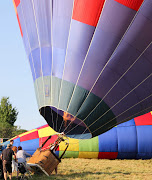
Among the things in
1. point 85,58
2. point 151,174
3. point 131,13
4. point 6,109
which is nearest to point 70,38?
point 85,58

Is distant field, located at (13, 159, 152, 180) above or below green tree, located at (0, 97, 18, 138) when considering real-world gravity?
below

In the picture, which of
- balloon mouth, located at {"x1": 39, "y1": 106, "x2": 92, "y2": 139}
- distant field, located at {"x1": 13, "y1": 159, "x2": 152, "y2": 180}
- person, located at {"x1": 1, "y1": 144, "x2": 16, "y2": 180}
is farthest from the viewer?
distant field, located at {"x1": 13, "y1": 159, "x2": 152, "y2": 180}

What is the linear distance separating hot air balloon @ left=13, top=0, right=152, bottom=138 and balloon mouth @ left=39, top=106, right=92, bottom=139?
0.02 metres

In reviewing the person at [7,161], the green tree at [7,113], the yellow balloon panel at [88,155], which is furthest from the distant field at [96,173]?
the green tree at [7,113]

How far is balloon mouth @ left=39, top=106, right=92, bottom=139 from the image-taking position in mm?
7133

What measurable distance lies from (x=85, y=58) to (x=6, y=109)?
28420mm

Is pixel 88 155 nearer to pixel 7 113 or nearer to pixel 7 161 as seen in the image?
pixel 7 161

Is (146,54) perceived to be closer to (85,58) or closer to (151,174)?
(85,58)

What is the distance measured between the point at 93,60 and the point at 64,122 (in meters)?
1.61

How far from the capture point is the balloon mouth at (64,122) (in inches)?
281

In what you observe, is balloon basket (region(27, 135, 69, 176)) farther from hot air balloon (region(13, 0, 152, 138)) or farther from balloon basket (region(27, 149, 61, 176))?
hot air balloon (region(13, 0, 152, 138))

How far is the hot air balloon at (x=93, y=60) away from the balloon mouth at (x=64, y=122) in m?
0.02

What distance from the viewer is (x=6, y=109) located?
111ft

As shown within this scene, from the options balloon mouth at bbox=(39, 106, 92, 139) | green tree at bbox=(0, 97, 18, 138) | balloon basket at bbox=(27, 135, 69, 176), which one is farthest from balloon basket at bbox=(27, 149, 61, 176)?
green tree at bbox=(0, 97, 18, 138)
